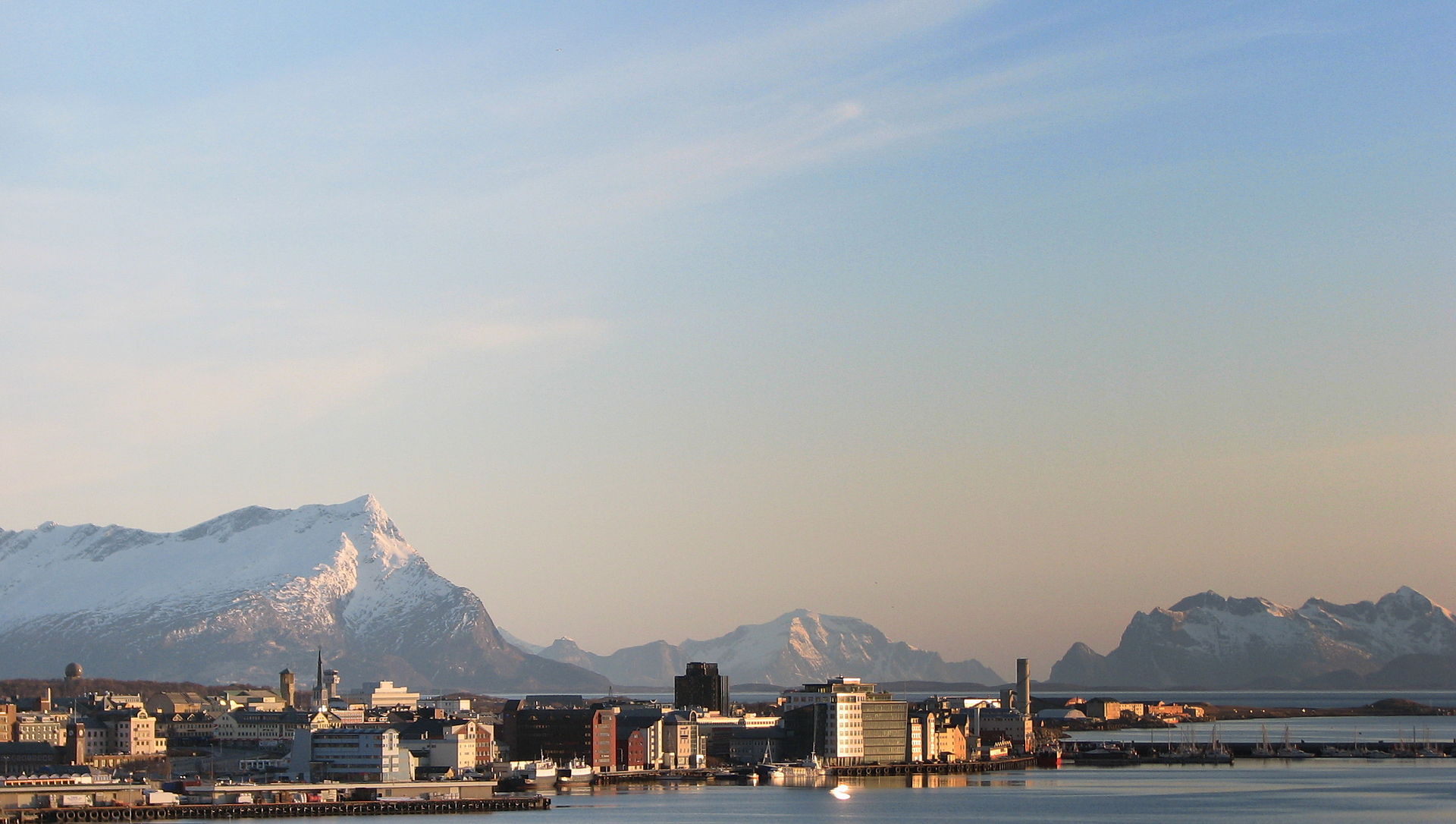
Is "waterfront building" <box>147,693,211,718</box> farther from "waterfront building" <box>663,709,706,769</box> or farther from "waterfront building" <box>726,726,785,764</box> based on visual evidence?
"waterfront building" <box>726,726,785,764</box>

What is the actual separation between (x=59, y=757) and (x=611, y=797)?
31.0 m

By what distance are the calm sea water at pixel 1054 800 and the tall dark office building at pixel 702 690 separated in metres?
29.3

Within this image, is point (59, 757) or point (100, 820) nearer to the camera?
point (100, 820)

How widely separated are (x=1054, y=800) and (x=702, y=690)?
173 feet

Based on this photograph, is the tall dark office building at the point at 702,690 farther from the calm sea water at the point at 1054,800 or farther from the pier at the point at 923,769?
the calm sea water at the point at 1054,800

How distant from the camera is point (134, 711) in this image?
4904 inches

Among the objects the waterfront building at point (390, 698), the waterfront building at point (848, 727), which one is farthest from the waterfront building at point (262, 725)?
the waterfront building at point (390, 698)

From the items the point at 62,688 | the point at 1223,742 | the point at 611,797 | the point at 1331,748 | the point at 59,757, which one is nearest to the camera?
the point at 611,797

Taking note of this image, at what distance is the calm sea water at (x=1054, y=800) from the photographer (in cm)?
8162

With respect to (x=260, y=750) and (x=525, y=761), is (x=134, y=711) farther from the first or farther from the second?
(x=525, y=761)

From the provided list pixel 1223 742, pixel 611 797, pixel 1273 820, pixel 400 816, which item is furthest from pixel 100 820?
pixel 1223 742

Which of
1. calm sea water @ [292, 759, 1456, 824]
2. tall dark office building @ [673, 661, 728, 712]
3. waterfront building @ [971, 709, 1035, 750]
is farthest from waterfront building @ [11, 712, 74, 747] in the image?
waterfront building @ [971, 709, 1035, 750]

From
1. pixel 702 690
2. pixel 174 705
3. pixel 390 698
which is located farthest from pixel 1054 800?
pixel 390 698

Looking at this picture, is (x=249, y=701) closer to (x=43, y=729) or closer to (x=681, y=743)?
(x=43, y=729)
